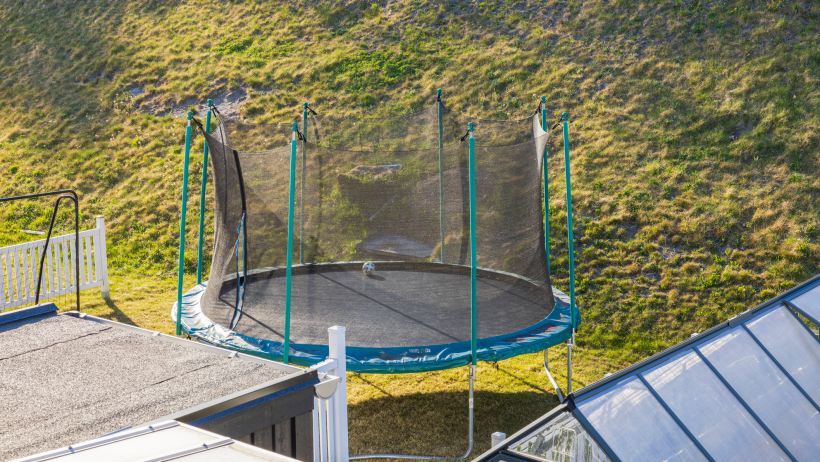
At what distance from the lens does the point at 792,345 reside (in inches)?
159

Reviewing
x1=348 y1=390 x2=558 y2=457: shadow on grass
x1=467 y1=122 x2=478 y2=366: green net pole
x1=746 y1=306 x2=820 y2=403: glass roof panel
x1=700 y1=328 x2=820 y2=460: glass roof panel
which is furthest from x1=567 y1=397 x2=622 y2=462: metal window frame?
x1=348 y1=390 x2=558 y2=457: shadow on grass

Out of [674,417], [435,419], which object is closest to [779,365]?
[674,417]

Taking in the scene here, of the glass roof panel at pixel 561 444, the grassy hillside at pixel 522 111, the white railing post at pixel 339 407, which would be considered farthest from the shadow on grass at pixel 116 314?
the glass roof panel at pixel 561 444

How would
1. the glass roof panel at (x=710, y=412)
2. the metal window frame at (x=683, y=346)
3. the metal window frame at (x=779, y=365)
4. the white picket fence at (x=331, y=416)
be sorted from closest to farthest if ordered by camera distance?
the metal window frame at (x=683, y=346)
the glass roof panel at (x=710, y=412)
the metal window frame at (x=779, y=365)
the white picket fence at (x=331, y=416)

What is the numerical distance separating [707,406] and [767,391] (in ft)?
→ 1.50

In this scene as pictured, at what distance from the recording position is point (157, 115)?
44.1 feet

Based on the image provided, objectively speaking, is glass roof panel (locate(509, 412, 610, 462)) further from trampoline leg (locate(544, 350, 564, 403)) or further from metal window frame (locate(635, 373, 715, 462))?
trampoline leg (locate(544, 350, 564, 403))

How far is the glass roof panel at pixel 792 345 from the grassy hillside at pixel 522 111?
2.25m

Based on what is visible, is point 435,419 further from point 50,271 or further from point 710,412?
point 50,271

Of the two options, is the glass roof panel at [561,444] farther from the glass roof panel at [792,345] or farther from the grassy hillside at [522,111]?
the grassy hillside at [522,111]

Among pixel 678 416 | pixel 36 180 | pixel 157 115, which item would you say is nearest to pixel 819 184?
pixel 678 416

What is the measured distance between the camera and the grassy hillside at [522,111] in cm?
827

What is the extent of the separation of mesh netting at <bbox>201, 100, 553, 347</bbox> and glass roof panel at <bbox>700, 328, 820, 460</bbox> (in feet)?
6.99

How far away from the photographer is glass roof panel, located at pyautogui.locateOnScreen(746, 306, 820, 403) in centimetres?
390
